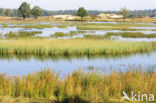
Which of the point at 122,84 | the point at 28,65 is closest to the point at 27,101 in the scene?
the point at 122,84

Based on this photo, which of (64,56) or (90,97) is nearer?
(90,97)

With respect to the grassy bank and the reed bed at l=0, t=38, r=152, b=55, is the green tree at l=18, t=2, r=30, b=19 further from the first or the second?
the grassy bank

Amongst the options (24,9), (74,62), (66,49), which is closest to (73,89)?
(74,62)

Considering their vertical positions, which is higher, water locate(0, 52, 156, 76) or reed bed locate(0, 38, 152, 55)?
reed bed locate(0, 38, 152, 55)

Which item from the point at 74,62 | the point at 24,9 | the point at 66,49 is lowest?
the point at 74,62

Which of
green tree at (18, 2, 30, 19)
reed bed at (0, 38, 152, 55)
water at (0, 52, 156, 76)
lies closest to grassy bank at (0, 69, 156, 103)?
water at (0, 52, 156, 76)

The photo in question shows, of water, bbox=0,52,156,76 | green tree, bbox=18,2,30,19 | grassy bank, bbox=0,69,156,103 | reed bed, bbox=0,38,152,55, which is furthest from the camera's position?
green tree, bbox=18,2,30,19

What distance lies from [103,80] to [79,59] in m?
11.7

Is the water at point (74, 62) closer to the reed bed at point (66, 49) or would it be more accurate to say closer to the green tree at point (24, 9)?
the reed bed at point (66, 49)

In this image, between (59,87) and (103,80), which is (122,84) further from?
(59,87)

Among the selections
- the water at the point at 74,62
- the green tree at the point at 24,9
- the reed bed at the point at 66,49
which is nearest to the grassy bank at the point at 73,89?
the water at the point at 74,62

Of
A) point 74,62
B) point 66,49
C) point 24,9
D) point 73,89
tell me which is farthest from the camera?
point 24,9

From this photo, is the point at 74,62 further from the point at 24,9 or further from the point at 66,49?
the point at 24,9

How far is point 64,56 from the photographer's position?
24.7 m
